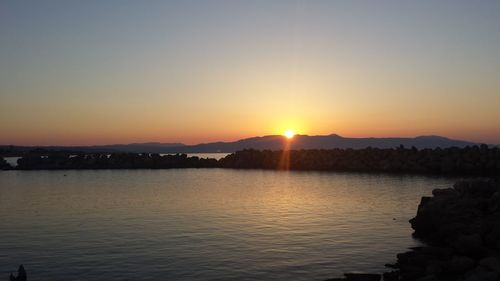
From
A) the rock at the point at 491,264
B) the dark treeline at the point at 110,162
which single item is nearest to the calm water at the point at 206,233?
the rock at the point at 491,264

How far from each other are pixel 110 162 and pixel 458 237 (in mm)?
87560

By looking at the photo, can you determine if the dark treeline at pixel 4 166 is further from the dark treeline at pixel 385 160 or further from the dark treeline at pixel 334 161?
Result: the dark treeline at pixel 385 160

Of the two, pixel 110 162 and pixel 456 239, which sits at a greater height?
pixel 110 162

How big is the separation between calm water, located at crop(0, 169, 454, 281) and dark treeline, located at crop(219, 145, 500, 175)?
19.9 meters

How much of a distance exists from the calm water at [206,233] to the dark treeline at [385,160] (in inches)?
782

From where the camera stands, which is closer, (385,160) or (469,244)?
(469,244)

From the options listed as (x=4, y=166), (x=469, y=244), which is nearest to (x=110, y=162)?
(x=4, y=166)

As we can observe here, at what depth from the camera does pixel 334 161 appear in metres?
88.8

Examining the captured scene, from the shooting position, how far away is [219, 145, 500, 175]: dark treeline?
69375 mm

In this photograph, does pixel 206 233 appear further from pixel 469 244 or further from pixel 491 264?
pixel 491 264

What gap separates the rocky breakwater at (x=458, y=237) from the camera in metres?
18.1

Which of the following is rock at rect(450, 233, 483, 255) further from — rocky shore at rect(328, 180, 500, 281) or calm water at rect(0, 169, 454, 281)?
calm water at rect(0, 169, 454, 281)

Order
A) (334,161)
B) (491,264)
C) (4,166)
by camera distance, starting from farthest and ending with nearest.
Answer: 1. (4,166)
2. (334,161)
3. (491,264)

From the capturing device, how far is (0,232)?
29406 millimetres
